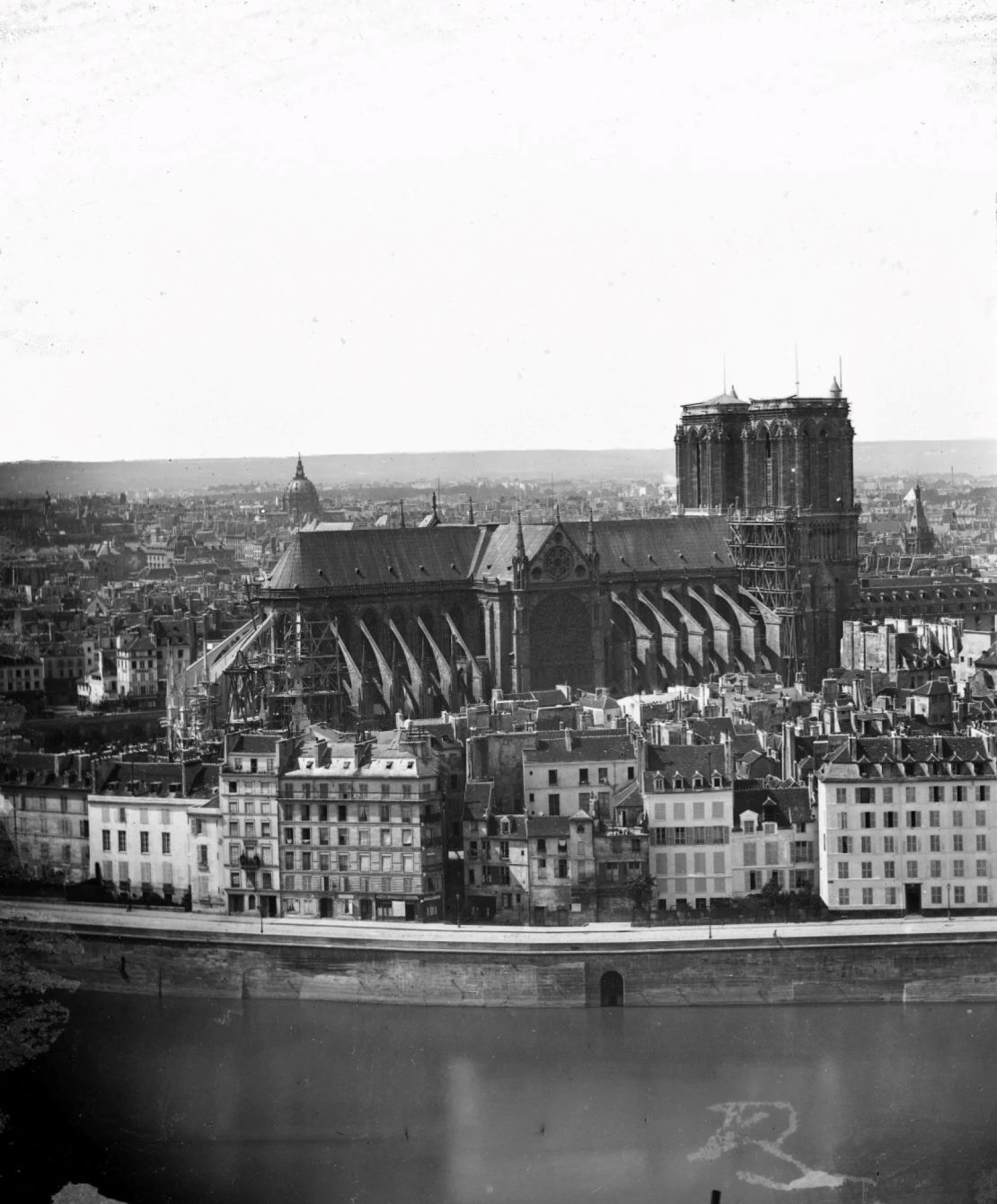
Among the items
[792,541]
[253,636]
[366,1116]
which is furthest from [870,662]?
[366,1116]

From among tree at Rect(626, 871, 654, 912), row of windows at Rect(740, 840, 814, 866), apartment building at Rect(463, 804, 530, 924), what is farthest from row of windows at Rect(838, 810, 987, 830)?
apartment building at Rect(463, 804, 530, 924)

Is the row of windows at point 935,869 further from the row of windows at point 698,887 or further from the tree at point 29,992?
the tree at point 29,992

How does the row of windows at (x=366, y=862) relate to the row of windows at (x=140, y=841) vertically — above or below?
below

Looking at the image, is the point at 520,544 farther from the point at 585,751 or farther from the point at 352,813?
the point at 352,813

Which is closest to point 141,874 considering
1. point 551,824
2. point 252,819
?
point 252,819

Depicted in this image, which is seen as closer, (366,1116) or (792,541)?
(366,1116)

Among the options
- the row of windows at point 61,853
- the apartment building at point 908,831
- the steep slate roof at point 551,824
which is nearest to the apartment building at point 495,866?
the steep slate roof at point 551,824

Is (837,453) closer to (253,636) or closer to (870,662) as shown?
(870,662)
